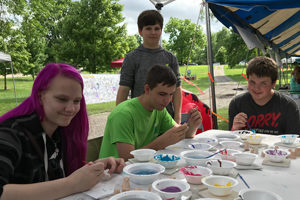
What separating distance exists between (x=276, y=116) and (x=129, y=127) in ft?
5.65

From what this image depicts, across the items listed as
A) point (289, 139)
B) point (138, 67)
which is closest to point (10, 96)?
point (138, 67)

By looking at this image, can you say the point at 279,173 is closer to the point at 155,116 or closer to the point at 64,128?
the point at 155,116

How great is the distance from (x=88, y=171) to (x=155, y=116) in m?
1.18

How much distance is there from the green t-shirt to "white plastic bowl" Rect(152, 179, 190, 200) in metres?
0.70

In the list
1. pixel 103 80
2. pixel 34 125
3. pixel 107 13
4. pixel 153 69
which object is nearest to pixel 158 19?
pixel 153 69

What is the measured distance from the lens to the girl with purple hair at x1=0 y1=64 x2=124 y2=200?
3.50 ft

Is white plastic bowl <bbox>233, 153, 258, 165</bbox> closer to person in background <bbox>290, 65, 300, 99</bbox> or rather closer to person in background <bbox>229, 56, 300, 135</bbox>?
person in background <bbox>229, 56, 300, 135</bbox>

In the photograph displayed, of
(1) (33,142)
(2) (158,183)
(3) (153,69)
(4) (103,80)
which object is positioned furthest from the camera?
(4) (103,80)

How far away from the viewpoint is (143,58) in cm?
276

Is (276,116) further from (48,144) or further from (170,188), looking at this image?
(48,144)

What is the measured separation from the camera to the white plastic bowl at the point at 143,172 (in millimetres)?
1232

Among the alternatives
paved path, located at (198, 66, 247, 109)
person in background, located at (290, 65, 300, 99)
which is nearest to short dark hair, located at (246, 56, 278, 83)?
paved path, located at (198, 66, 247, 109)

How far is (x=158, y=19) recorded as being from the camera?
8.66 feet

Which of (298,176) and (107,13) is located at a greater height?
(107,13)
